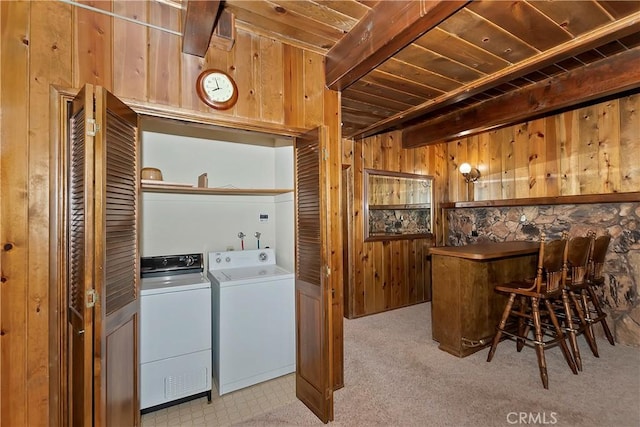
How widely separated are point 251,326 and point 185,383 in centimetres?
59

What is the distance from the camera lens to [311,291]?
6.79 feet

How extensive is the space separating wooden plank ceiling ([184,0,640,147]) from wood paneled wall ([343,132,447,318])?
1.20 metres

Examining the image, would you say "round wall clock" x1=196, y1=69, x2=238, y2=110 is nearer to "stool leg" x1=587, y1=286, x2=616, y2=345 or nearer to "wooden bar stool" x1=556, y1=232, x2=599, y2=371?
"wooden bar stool" x1=556, y1=232, x2=599, y2=371

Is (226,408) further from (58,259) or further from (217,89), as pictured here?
(217,89)

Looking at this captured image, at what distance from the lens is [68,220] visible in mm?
1429

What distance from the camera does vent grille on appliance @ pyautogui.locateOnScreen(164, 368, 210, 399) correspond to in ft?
6.72

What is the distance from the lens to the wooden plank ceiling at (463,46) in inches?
60.5

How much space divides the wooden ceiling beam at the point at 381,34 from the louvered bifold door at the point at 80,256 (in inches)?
56.4

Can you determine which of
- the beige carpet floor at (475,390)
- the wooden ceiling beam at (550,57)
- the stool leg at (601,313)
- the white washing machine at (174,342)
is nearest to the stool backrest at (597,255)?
the stool leg at (601,313)

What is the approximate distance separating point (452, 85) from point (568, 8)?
34.6 inches

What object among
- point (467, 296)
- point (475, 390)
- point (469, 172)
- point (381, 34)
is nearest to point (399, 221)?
point (469, 172)

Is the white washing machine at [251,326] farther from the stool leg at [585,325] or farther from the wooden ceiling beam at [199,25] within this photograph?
the stool leg at [585,325]

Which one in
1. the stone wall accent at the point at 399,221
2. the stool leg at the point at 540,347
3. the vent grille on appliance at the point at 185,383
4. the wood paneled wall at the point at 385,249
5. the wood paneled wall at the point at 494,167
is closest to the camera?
the vent grille on appliance at the point at 185,383

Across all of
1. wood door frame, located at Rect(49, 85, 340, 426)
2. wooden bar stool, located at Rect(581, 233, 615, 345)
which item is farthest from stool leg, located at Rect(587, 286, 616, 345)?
wood door frame, located at Rect(49, 85, 340, 426)
